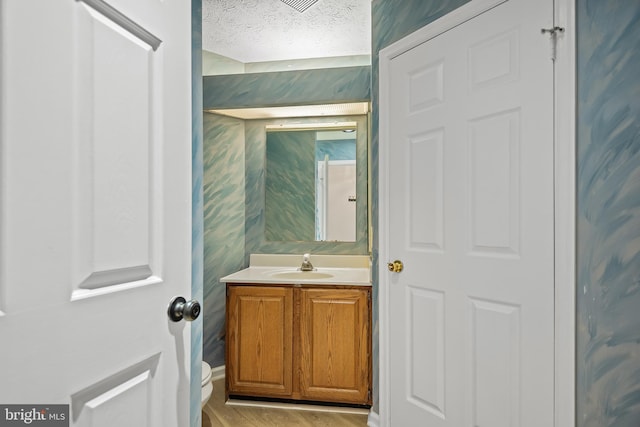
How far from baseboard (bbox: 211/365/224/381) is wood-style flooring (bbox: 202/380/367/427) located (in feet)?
1.51

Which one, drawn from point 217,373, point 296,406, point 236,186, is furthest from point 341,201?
point 217,373

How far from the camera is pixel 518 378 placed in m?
1.57

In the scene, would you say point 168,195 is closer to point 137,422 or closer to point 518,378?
point 137,422

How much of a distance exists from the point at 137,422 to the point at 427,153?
5.36 ft

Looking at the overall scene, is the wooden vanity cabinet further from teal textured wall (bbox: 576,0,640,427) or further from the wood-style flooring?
teal textured wall (bbox: 576,0,640,427)

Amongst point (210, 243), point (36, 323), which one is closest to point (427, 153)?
point (36, 323)

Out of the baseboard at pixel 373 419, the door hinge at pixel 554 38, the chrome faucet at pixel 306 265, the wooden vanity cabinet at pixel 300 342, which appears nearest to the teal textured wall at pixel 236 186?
the chrome faucet at pixel 306 265

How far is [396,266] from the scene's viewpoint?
84.5 inches

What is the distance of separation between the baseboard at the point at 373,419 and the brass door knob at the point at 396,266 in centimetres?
90

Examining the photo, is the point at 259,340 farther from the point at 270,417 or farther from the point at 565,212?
the point at 565,212

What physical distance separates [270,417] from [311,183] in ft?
5.70

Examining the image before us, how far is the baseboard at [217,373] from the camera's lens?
3.16 m

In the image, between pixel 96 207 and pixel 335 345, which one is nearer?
pixel 96 207

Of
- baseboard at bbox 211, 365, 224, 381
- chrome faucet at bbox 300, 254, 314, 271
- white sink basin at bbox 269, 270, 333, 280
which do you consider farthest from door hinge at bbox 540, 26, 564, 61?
baseboard at bbox 211, 365, 224, 381
